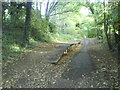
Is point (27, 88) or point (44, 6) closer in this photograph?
point (27, 88)

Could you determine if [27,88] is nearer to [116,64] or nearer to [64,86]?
[64,86]

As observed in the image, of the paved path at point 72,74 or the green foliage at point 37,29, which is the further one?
the green foliage at point 37,29

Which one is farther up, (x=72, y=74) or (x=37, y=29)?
(x=37, y=29)

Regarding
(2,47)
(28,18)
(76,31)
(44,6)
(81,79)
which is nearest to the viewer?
(81,79)

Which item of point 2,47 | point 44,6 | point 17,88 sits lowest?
point 17,88

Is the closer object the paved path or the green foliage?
the paved path

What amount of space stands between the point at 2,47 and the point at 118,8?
5643 mm

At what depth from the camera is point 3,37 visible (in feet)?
29.5

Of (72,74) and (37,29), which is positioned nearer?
(72,74)

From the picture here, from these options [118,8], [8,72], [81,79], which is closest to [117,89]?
[81,79]

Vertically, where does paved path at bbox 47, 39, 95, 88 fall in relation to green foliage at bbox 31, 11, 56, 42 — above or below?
below

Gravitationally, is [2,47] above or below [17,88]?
above

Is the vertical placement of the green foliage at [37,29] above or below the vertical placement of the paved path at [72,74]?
above

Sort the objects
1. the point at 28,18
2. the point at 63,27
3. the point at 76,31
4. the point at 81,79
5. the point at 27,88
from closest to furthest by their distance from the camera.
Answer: the point at 27,88 → the point at 81,79 → the point at 28,18 → the point at 63,27 → the point at 76,31
